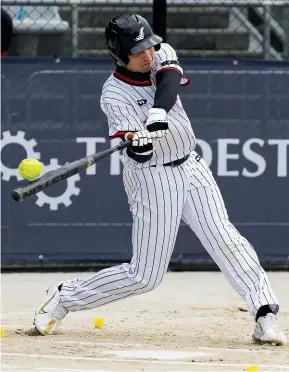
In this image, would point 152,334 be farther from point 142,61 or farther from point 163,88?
point 142,61

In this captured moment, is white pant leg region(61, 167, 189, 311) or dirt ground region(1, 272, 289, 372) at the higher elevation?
white pant leg region(61, 167, 189, 311)

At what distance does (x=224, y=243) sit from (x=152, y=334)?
741mm

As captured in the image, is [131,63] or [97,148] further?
[97,148]

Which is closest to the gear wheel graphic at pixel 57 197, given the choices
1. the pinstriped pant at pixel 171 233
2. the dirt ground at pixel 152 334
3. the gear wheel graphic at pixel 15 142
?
the gear wheel graphic at pixel 15 142

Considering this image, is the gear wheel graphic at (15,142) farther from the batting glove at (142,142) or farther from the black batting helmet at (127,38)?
the batting glove at (142,142)

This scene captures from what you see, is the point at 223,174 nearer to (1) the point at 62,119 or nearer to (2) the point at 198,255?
(2) the point at 198,255

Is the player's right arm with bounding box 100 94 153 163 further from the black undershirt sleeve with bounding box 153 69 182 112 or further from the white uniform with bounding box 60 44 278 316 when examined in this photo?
the black undershirt sleeve with bounding box 153 69 182 112

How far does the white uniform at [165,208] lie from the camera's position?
573 cm

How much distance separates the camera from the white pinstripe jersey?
5.68 m

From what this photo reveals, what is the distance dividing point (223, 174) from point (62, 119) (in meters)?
1.29

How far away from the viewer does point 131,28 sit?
18.5 ft

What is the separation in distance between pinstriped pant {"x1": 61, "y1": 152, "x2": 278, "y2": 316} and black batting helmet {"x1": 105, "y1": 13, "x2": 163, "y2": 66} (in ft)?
1.98


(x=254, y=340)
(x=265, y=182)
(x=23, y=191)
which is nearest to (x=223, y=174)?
(x=265, y=182)

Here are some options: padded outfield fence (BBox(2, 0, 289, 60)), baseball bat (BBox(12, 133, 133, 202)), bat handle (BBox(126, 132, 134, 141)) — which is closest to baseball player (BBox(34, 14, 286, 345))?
bat handle (BBox(126, 132, 134, 141))
